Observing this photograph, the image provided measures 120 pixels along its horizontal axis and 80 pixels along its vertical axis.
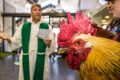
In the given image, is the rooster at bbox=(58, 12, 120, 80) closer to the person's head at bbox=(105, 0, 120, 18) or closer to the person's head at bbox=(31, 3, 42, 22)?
the person's head at bbox=(105, 0, 120, 18)

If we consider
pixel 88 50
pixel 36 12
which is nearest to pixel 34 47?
pixel 36 12

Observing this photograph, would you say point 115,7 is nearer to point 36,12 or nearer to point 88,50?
point 88,50

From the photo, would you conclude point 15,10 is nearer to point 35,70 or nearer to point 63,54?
point 35,70

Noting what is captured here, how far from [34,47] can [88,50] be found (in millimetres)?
2177

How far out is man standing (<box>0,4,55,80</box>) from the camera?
3.07 metres

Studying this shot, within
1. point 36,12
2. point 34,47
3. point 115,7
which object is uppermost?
point 36,12

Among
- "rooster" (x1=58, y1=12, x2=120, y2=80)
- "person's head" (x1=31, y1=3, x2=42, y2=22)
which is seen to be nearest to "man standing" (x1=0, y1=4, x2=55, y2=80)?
"person's head" (x1=31, y1=3, x2=42, y2=22)

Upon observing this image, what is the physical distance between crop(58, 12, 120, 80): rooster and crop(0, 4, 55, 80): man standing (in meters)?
2.00

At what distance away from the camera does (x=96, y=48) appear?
865 mm

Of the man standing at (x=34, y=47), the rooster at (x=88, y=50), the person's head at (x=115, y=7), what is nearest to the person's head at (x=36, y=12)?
the man standing at (x=34, y=47)

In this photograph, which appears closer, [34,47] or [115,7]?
[115,7]

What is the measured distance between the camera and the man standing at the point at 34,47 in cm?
307

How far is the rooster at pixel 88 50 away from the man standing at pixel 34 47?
200 centimetres

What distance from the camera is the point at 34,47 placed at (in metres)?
3.06
